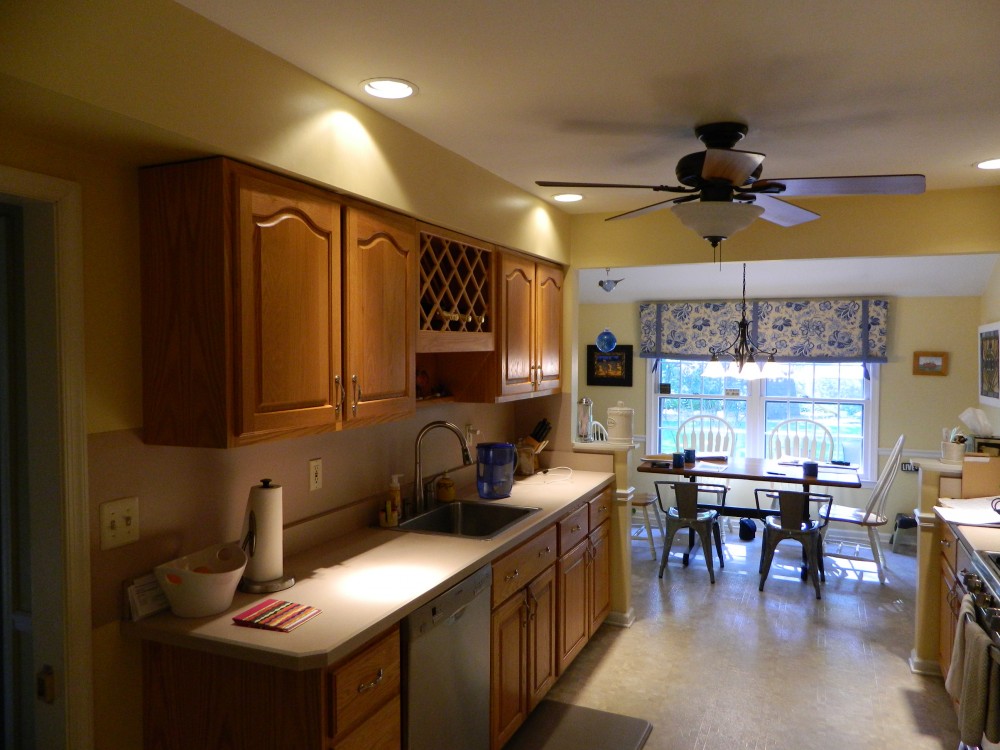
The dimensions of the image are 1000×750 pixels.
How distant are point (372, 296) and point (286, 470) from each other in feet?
2.15

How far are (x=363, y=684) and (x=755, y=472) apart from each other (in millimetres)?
3991

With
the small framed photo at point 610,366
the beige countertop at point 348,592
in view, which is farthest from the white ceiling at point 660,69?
the small framed photo at point 610,366

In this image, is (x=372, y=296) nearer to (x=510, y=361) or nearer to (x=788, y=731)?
(x=510, y=361)

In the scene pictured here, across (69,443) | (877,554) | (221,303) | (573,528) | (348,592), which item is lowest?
(877,554)

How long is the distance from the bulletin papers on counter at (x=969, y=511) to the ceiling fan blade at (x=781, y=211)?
1.48 m

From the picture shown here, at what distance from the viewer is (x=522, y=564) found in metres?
2.74

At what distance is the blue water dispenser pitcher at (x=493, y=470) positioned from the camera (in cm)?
321

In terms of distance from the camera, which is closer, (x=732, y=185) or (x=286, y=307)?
(x=286, y=307)

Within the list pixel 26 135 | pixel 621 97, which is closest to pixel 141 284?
pixel 26 135

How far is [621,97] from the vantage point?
2.16 meters

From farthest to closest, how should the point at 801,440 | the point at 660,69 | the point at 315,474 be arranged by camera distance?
the point at 801,440
the point at 315,474
the point at 660,69

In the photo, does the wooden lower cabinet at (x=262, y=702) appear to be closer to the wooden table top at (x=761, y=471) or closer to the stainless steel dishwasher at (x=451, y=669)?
the stainless steel dishwasher at (x=451, y=669)

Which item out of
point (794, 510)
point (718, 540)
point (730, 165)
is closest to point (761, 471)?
point (794, 510)

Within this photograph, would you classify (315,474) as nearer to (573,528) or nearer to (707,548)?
(573,528)
